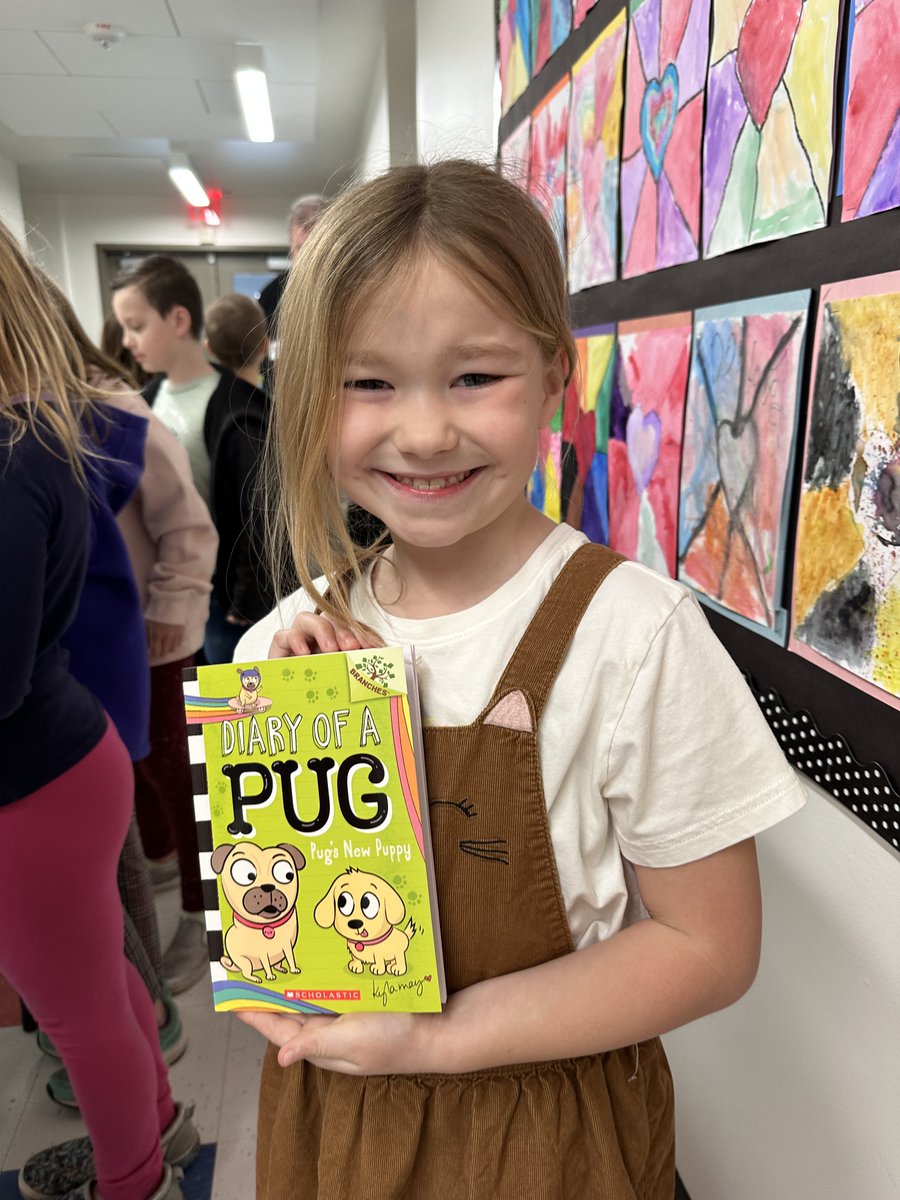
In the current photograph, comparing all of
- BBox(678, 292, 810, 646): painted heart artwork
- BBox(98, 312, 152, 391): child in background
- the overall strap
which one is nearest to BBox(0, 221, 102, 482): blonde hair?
the overall strap

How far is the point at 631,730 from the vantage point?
0.63m

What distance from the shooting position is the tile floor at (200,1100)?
4.91 feet

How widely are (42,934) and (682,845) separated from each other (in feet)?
2.89

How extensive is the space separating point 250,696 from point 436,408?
0.26 m

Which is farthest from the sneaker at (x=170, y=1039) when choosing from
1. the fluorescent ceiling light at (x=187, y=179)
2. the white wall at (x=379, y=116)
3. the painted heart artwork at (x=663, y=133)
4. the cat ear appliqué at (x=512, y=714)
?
the fluorescent ceiling light at (x=187, y=179)

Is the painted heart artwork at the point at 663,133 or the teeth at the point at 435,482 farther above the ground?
the painted heart artwork at the point at 663,133

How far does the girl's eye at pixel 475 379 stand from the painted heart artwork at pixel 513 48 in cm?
142

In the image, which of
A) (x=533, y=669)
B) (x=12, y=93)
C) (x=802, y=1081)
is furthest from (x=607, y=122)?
(x=12, y=93)

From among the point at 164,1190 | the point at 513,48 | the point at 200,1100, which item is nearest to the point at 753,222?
the point at 513,48

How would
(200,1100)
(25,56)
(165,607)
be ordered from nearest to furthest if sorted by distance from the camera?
(200,1100), (165,607), (25,56)

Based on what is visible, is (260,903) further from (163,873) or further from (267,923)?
(163,873)

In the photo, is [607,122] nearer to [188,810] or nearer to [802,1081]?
[802,1081]

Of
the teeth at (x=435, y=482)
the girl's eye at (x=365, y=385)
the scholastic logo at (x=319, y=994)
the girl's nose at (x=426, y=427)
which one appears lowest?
the scholastic logo at (x=319, y=994)

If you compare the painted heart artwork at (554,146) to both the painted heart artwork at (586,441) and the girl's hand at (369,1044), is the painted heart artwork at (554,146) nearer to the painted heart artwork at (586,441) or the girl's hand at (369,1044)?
the painted heart artwork at (586,441)
